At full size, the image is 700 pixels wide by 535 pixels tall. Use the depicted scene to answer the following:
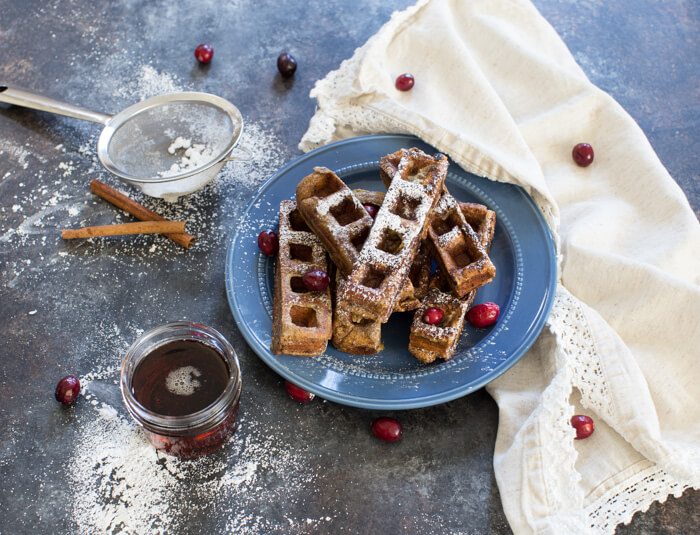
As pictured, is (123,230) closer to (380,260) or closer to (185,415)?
(185,415)

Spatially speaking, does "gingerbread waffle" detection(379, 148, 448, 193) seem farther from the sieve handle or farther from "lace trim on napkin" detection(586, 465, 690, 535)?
the sieve handle

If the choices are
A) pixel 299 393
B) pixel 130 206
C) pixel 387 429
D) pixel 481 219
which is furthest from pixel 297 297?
pixel 130 206

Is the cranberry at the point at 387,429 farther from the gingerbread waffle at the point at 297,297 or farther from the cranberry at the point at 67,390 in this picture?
the cranberry at the point at 67,390

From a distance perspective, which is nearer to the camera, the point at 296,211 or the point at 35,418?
the point at 35,418

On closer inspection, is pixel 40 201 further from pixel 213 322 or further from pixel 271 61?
pixel 271 61

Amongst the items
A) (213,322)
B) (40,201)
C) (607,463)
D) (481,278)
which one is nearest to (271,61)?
(40,201)

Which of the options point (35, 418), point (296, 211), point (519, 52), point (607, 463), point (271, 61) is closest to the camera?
point (607, 463)

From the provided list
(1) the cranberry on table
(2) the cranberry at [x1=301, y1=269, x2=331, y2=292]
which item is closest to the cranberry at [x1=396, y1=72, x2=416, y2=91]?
(1) the cranberry on table
